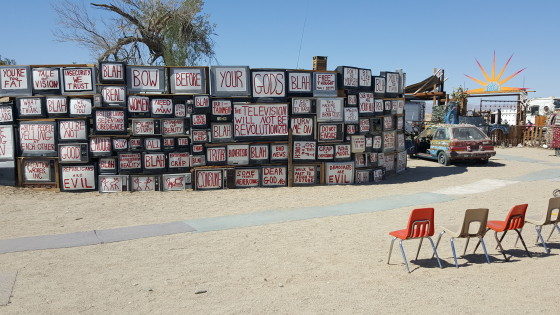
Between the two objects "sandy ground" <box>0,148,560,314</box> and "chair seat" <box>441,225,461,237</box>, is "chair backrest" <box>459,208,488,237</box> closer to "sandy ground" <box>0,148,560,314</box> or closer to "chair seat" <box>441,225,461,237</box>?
"chair seat" <box>441,225,461,237</box>

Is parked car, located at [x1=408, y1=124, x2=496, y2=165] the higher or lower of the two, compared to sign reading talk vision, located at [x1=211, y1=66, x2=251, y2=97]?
lower

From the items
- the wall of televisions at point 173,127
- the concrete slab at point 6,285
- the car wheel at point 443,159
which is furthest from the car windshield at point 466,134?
the concrete slab at point 6,285

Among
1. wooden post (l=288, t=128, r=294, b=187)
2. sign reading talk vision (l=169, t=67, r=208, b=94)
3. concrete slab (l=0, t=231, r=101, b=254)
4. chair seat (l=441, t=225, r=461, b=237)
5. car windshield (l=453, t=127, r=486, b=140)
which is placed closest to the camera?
chair seat (l=441, t=225, r=461, b=237)

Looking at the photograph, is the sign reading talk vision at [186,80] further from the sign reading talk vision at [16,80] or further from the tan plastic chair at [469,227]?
the tan plastic chair at [469,227]

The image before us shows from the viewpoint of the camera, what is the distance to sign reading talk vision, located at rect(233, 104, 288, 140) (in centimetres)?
1308

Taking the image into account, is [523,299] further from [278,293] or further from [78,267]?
[78,267]

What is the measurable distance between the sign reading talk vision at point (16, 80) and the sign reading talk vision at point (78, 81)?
100cm

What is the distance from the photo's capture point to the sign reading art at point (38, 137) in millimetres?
12469

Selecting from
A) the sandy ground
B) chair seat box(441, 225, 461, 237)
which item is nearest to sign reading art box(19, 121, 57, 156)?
the sandy ground

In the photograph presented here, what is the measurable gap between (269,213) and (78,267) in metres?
4.47

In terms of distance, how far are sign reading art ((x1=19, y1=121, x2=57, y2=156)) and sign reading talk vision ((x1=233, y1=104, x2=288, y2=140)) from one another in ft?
16.9

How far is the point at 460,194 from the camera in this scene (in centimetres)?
1233

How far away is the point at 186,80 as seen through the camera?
1277 centimetres

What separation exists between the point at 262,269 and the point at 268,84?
7765 millimetres
